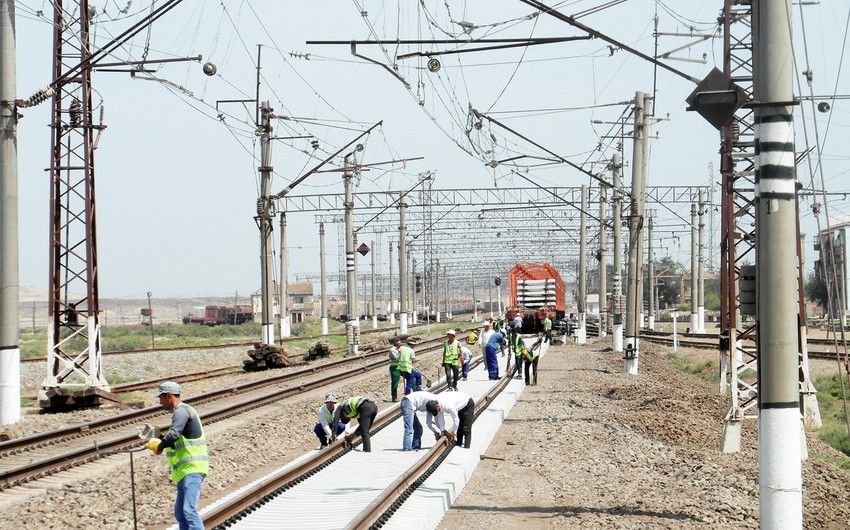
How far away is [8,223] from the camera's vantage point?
2039cm

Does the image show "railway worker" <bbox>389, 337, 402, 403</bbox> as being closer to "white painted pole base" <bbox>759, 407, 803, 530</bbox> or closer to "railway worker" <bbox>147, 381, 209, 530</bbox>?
"railway worker" <bbox>147, 381, 209, 530</bbox>

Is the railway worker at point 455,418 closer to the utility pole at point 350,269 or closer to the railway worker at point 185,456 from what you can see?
the railway worker at point 185,456

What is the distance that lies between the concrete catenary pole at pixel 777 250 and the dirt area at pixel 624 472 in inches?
69.8

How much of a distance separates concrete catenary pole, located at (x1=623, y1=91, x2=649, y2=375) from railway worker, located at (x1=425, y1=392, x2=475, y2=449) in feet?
46.6

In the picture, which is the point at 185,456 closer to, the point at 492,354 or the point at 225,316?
the point at 492,354

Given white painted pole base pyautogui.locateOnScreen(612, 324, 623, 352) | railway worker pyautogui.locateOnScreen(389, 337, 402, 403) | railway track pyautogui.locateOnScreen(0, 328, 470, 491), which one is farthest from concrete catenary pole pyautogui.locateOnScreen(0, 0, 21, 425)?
white painted pole base pyautogui.locateOnScreen(612, 324, 623, 352)

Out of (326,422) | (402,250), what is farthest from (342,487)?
(402,250)

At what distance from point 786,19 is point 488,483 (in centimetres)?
698

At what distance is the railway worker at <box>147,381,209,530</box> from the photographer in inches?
359

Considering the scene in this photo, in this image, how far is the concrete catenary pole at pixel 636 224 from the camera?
29.0 metres

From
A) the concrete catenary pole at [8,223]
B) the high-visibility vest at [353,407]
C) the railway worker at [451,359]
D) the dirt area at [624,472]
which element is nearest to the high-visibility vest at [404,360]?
the railway worker at [451,359]

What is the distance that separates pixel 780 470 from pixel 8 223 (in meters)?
16.0

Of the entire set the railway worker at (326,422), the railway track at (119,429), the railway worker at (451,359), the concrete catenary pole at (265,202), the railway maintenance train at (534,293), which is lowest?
the railway track at (119,429)

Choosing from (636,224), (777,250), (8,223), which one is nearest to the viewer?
(777,250)
